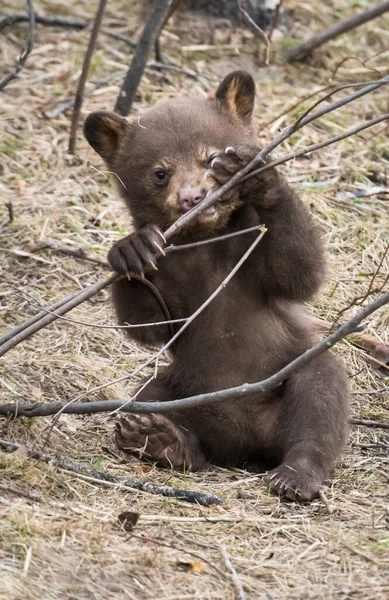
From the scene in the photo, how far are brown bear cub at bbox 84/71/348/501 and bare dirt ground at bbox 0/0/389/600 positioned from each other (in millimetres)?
231

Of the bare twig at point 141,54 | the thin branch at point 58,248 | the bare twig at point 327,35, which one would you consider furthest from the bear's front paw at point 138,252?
the bare twig at point 327,35

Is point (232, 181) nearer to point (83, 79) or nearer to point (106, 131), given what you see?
point (106, 131)

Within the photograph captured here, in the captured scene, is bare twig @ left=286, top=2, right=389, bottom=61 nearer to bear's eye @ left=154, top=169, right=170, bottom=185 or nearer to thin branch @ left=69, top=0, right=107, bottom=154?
thin branch @ left=69, top=0, right=107, bottom=154

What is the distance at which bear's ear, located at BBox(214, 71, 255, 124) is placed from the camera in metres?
6.14

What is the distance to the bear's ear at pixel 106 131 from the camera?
246 inches

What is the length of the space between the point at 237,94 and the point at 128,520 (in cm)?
282

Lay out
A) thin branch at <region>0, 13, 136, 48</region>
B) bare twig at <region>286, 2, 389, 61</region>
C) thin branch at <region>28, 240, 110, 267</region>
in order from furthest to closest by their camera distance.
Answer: thin branch at <region>0, 13, 136, 48</region>
bare twig at <region>286, 2, 389, 61</region>
thin branch at <region>28, 240, 110, 267</region>

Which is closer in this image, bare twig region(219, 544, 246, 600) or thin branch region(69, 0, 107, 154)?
bare twig region(219, 544, 246, 600)

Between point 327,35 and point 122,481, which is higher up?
point 327,35

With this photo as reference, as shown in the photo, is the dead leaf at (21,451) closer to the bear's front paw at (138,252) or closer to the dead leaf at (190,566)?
the bear's front paw at (138,252)

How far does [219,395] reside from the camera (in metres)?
4.52

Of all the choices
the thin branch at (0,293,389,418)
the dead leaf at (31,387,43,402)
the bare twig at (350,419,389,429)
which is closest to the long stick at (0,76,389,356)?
the thin branch at (0,293,389,418)

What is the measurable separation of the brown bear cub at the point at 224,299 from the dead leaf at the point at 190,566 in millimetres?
1340

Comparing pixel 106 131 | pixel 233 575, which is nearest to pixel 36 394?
pixel 106 131
